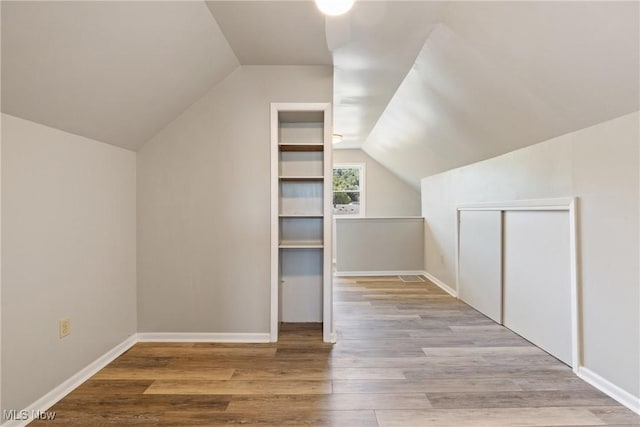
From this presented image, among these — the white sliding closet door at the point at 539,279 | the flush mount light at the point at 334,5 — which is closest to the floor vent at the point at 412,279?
the white sliding closet door at the point at 539,279

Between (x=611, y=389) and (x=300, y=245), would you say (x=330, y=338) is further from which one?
(x=611, y=389)

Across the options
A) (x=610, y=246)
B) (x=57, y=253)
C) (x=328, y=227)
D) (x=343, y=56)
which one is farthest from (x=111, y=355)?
(x=610, y=246)

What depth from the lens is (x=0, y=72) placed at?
4.66ft

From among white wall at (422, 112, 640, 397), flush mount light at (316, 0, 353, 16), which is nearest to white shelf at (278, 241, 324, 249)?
flush mount light at (316, 0, 353, 16)

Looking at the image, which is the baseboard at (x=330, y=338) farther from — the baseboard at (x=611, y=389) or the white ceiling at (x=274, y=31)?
the white ceiling at (x=274, y=31)

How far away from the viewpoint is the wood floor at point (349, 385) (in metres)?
1.72

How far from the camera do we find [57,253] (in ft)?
6.21

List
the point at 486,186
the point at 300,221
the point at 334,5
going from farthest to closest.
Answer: the point at 486,186 → the point at 300,221 → the point at 334,5

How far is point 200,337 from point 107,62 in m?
2.15

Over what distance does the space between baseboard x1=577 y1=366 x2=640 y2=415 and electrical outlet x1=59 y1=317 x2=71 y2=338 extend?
334cm

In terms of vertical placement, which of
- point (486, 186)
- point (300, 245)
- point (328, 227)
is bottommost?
point (300, 245)

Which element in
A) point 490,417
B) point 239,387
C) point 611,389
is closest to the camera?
point 490,417

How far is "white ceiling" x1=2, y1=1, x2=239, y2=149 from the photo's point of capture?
1.43 m

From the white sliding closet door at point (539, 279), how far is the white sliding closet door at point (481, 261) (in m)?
0.10
